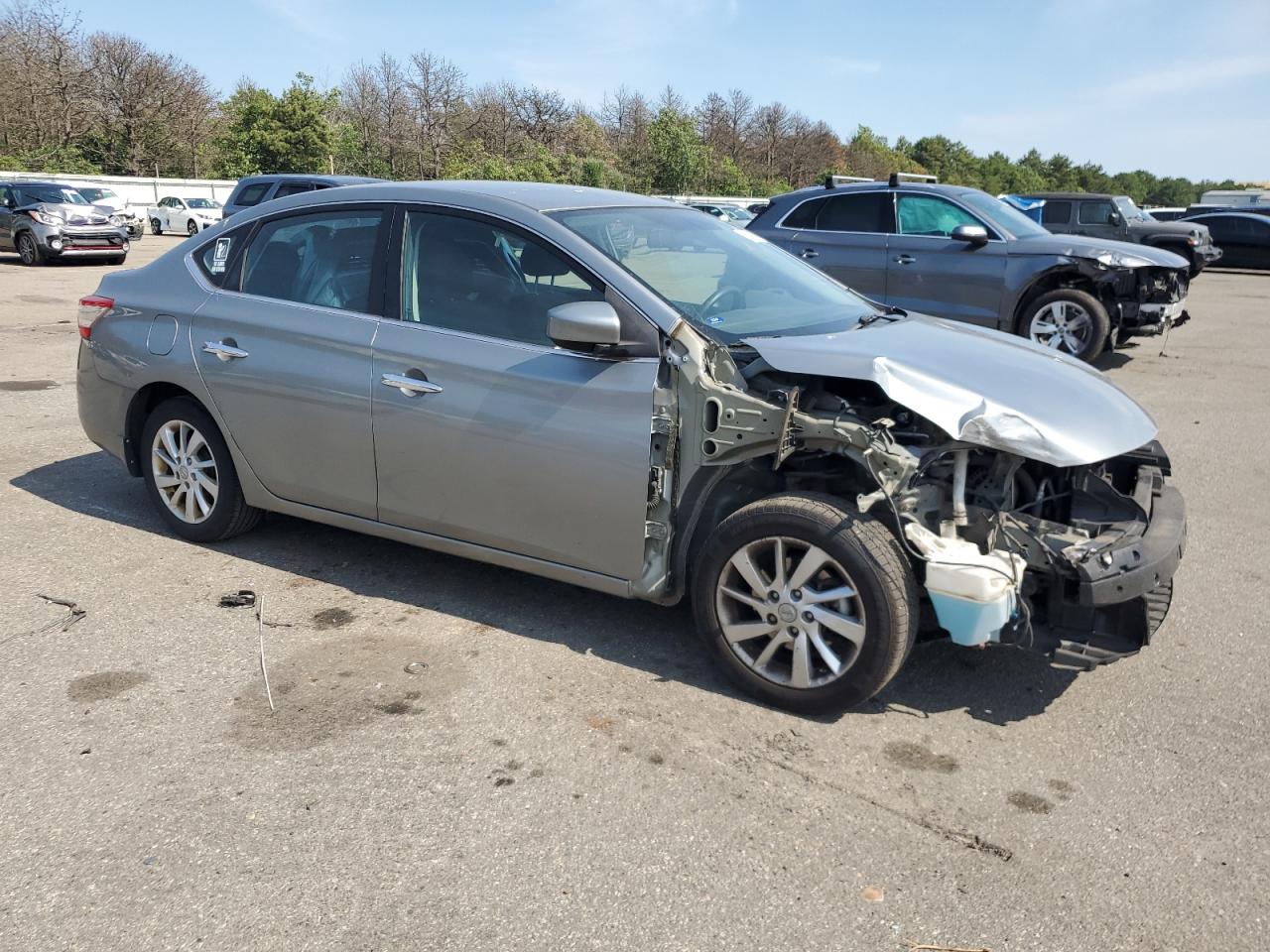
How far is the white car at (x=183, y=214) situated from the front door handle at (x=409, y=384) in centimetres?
3348

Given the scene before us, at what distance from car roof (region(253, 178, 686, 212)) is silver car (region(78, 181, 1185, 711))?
2cm

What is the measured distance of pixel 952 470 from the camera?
3691mm

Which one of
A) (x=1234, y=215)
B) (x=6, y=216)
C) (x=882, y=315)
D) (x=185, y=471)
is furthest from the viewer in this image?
(x=1234, y=215)

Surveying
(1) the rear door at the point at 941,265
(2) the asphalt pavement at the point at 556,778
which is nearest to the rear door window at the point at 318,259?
(2) the asphalt pavement at the point at 556,778

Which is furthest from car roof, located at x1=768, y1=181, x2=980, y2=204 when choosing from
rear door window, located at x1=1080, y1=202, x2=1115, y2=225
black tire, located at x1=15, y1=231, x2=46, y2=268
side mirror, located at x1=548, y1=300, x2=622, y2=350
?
black tire, located at x1=15, y1=231, x2=46, y2=268

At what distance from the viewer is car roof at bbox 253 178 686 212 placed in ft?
14.4

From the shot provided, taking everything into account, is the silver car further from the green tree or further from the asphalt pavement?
the green tree

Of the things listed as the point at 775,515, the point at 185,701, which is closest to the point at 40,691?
the point at 185,701

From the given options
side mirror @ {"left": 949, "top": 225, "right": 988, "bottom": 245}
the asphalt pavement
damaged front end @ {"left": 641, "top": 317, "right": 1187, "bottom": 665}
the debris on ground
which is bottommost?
the debris on ground

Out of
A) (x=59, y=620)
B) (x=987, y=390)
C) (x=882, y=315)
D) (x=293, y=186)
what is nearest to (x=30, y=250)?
(x=293, y=186)

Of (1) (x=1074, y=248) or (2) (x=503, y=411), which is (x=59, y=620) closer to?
(2) (x=503, y=411)

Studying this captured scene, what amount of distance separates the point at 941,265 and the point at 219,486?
7.72m

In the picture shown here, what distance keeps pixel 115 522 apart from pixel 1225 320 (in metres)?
16.4

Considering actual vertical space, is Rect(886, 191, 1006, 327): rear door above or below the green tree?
below
